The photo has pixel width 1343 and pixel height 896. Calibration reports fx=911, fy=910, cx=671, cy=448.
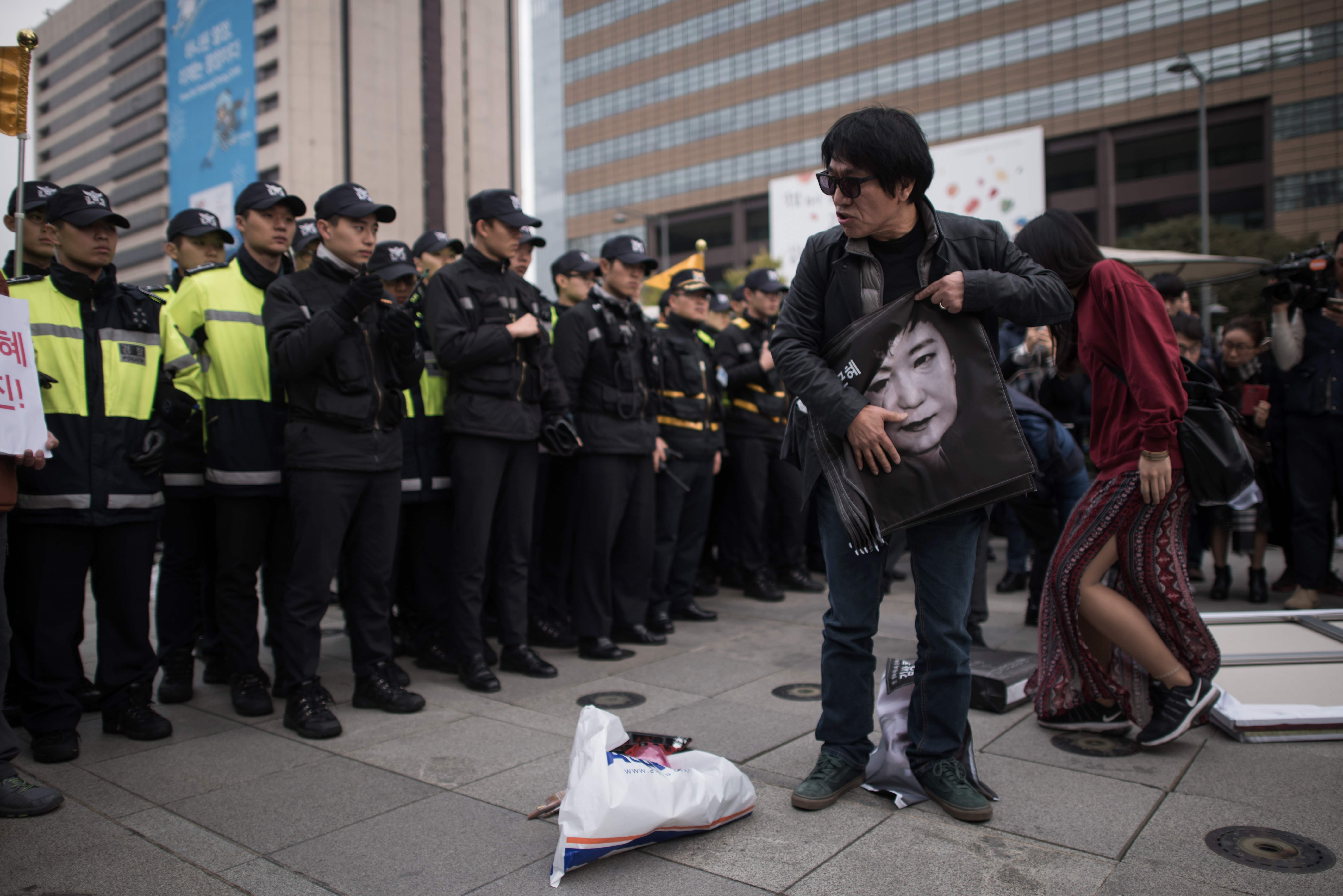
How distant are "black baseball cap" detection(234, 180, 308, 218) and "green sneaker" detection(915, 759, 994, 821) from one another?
3498mm

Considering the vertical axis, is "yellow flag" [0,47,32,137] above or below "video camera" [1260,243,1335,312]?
above

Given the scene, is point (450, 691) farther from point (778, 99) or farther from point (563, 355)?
point (778, 99)

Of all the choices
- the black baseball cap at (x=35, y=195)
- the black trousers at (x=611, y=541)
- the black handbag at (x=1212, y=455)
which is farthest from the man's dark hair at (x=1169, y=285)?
the black baseball cap at (x=35, y=195)

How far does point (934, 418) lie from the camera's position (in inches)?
104

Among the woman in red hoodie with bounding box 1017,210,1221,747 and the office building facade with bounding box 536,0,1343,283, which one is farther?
the office building facade with bounding box 536,0,1343,283

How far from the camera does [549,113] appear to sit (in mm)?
90375

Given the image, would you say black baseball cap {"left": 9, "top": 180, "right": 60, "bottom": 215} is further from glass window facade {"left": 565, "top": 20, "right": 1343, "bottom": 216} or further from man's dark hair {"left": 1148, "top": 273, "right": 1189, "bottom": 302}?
glass window facade {"left": 565, "top": 20, "right": 1343, "bottom": 216}

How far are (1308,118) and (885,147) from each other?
49.6 meters

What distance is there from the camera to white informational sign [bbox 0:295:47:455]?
9.50 feet

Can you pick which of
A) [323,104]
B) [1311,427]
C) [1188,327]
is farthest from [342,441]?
[323,104]

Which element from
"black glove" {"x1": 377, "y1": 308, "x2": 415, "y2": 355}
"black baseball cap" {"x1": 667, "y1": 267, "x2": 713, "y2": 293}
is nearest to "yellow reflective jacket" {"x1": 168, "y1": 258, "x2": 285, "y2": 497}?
"black glove" {"x1": 377, "y1": 308, "x2": 415, "y2": 355}

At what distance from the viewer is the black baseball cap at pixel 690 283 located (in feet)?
20.6

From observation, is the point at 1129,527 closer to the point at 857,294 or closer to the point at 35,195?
the point at 857,294

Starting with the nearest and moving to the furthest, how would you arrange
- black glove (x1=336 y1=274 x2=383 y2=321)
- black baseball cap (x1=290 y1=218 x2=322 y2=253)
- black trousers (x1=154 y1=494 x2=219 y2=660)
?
black glove (x1=336 y1=274 x2=383 y2=321)
black trousers (x1=154 y1=494 x2=219 y2=660)
black baseball cap (x1=290 y1=218 x2=322 y2=253)
